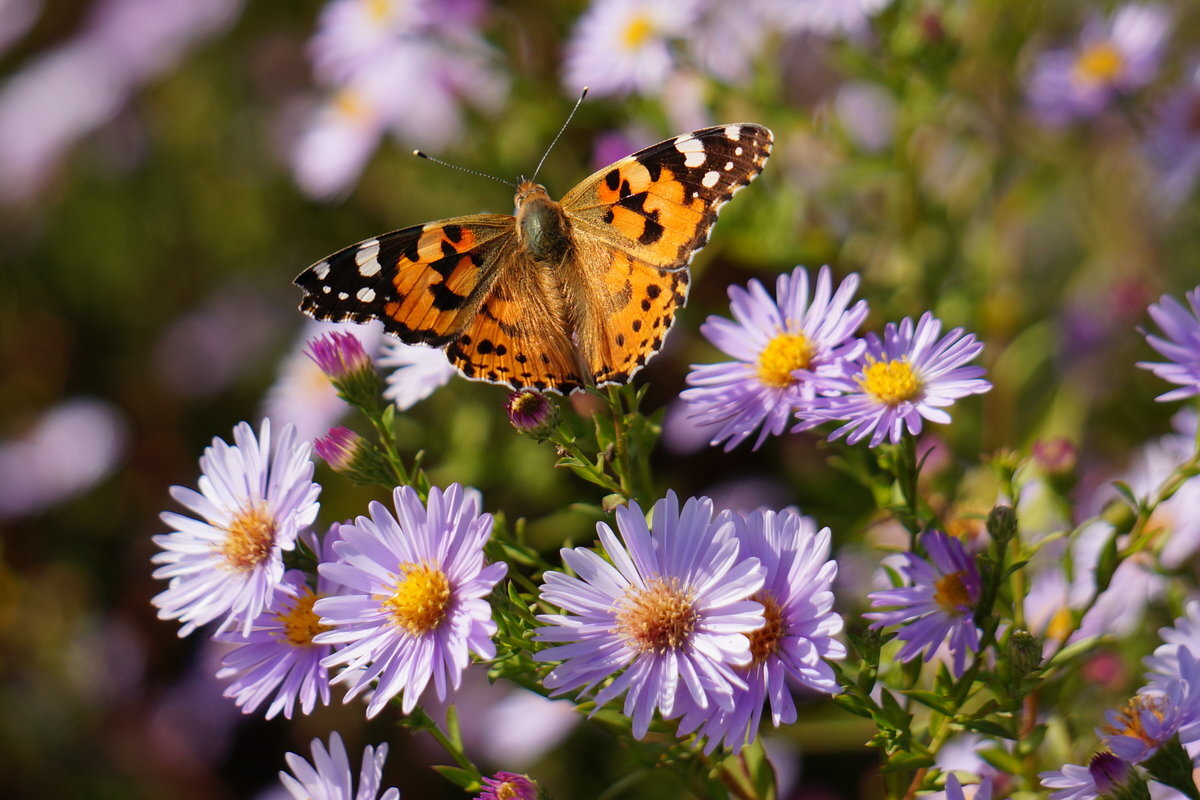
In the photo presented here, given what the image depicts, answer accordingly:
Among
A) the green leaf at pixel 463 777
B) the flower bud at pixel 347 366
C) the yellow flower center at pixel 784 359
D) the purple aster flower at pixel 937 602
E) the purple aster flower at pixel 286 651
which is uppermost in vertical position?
the yellow flower center at pixel 784 359

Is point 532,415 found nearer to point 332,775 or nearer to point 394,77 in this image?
point 332,775

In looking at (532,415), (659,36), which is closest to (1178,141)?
(659,36)

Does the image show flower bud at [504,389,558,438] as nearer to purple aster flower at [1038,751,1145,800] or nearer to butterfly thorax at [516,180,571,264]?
butterfly thorax at [516,180,571,264]

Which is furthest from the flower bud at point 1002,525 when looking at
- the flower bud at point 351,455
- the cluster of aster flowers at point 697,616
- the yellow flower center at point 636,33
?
the yellow flower center at point 636,33

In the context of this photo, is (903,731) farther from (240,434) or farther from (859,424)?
(240,434)

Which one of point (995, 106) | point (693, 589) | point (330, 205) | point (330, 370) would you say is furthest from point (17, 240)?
point (693, 589)

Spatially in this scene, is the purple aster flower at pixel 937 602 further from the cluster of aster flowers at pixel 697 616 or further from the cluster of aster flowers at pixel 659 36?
the cluster of aster flowers at pixel 659 36
